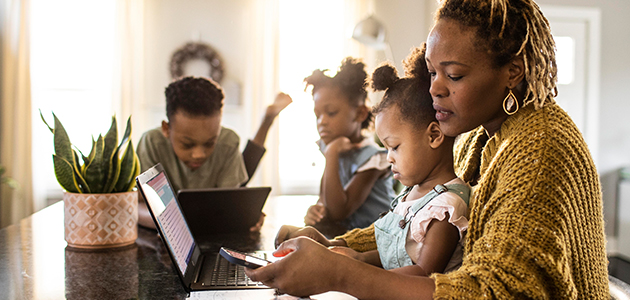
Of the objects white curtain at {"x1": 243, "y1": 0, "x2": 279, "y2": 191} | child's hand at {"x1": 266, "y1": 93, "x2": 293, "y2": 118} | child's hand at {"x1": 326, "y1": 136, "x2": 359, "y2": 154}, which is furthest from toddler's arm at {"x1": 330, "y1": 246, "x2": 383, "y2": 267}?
white curtain at {"x1": 243, "y1": 0, "x2": 279, "y2": 191}

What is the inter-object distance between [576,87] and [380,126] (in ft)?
14.8

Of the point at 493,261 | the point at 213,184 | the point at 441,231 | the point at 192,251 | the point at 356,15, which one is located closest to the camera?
the point at 493,261

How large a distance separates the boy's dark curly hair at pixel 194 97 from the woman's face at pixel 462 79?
124cm

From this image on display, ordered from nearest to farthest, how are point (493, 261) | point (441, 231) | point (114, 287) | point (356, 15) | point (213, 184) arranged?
point (493, 261)
point (441, 231)
point (114, 287)
point (213, 184)
point (356, 15)

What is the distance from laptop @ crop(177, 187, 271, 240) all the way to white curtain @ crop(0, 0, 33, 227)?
3.82 metres

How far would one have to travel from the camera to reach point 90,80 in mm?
4773

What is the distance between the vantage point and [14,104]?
14.9ft

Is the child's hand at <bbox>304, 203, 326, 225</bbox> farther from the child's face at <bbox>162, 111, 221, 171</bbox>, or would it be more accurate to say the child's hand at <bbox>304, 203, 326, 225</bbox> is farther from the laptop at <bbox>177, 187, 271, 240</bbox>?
the child's face at <bbox>162, 111, 221, 171</bbox>

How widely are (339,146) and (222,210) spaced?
66 centimetres

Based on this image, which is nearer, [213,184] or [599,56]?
[213,184]

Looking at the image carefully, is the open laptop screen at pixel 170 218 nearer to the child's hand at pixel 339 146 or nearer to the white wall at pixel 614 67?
the child's hand at pixel 339 146

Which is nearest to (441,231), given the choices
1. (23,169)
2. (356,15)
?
(356,15)

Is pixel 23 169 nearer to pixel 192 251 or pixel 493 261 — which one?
pixel 192 251

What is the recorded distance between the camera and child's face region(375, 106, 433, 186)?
39.4 inches
